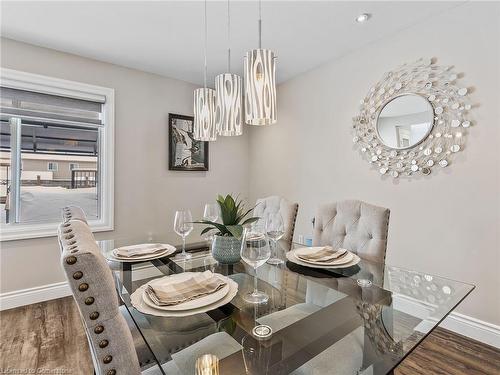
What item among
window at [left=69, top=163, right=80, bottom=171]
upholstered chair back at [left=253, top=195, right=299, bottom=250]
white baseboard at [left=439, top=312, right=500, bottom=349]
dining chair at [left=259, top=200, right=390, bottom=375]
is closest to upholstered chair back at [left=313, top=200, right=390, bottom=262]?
dining chair at [left=259, top=200, right=390, bottom=375]

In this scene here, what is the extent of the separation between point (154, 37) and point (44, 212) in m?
2.02

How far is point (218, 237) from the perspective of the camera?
138cm

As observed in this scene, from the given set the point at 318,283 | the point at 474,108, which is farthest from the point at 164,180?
the point at 474,108

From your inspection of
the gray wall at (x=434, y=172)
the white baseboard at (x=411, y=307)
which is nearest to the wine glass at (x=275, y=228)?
the white baseboard at (x=411, y=307)

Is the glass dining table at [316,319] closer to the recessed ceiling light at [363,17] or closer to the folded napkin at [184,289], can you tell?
the folded napkin at [184,289]

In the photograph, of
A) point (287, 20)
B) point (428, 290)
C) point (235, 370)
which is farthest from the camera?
point (287, 20)

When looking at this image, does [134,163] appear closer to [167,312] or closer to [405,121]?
[167,312]

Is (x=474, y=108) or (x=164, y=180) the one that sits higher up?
(x=474, y=108)

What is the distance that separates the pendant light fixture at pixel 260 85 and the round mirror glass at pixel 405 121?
151cm

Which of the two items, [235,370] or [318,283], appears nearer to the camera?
[235,370]

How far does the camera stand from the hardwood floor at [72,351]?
162cm

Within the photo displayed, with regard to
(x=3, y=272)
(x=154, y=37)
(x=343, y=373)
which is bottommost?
(x=3, y=272)

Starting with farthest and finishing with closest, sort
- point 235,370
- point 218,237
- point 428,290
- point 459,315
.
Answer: point 459,315 < point 218,237 < point 428,290 < point 235,370

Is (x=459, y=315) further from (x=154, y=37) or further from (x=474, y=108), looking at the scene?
(x=154, y=37)
